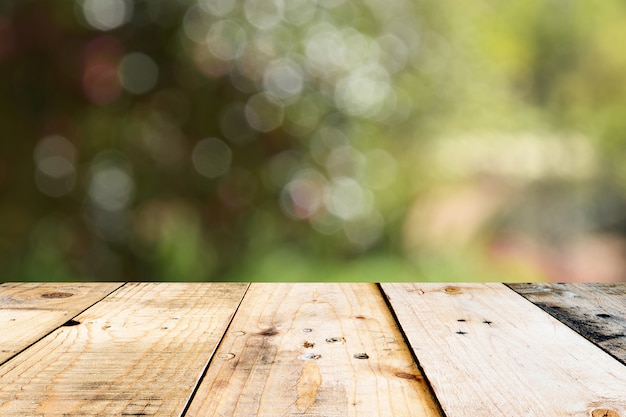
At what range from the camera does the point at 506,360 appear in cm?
63

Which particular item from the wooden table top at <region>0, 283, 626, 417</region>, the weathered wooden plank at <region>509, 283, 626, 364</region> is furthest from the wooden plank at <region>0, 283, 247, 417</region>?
the weathered wooden plank at <region>509, 283, 626, 364</region>

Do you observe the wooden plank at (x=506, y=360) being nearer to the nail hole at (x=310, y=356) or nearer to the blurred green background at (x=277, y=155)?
the nail hole at (x=310, y=356)

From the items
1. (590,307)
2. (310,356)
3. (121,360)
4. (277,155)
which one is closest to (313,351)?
(310,356)

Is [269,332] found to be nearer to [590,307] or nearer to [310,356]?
[310,356]

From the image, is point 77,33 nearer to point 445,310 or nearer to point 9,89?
point 9,89

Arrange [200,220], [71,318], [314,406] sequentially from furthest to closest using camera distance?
[200,220], [71,318], [314,406]

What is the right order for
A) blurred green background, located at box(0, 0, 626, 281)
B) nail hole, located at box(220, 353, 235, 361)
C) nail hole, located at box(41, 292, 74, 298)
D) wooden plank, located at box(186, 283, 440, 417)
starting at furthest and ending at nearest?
blurred green background, located at box(0, 0, 626, 281) → nail hole, located at box(41, 292, 74, 298) → nail hole, located at box(220, 353, 235, 361) → wooden plank, located at box(186, 283, 440, 417)

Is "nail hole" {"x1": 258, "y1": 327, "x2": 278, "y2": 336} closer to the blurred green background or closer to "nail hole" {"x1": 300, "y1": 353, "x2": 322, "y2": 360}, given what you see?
A: "nail hole" {"x1": 300, "y1": 353, "x2": 322, "y2": 360}

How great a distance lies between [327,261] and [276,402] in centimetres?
139

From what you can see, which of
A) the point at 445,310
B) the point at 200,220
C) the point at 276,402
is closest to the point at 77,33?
the point at 200,220

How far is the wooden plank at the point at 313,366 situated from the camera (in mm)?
526

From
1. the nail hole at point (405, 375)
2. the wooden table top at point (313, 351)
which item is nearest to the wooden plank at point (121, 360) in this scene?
the wooden table top at point (313, 351)

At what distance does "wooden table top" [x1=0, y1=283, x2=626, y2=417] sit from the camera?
54cm

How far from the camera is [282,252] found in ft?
6.32
